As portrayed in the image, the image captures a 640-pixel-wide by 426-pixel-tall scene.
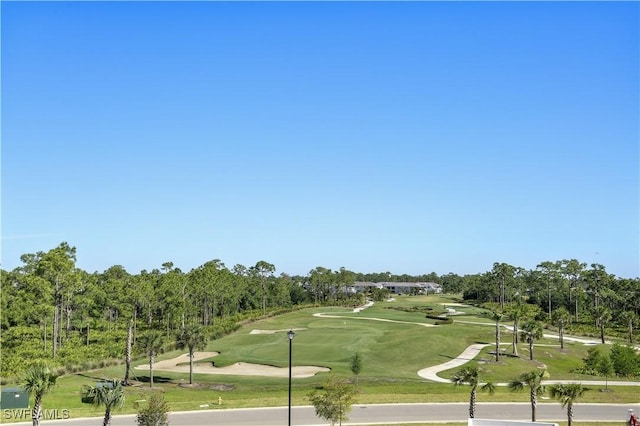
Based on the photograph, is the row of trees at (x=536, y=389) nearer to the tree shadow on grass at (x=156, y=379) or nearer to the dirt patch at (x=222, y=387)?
the dirt patch at (x=222, y=387)

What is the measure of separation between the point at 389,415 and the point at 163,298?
2694 inches

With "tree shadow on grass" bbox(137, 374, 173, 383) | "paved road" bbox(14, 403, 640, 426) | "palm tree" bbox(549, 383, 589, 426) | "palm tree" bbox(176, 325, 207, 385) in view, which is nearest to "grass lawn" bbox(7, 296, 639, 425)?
"tree shadow on grass" bbox(137, 374, 173, 383)

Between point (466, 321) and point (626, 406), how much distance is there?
6827 centimetres

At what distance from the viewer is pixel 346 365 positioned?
6338 centimetres

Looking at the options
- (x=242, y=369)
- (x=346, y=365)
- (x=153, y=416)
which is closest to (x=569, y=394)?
(x=153, y=416)

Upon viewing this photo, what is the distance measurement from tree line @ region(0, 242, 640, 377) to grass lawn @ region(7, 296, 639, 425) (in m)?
7.25

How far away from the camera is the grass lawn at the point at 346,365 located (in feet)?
149

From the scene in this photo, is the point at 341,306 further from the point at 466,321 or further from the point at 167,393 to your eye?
the point at 167,393

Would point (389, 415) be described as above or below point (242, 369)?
above

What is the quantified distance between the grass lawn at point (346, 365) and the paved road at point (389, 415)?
1901mm

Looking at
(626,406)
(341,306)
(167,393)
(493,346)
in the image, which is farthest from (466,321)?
(167,393)

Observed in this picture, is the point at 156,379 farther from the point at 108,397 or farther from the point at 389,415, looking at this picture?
the point at 389,415

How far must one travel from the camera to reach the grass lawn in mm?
45438

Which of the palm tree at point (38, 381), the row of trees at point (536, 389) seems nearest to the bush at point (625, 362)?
the row of trees at point (536, 389)
